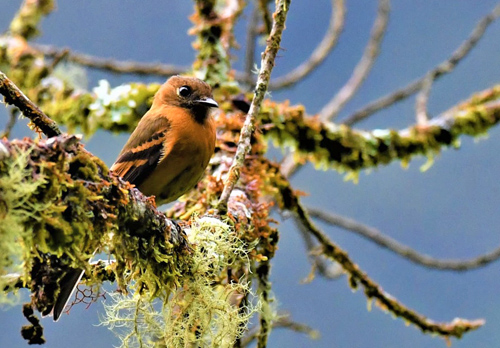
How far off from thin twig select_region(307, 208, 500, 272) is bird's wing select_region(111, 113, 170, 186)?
9.94ft

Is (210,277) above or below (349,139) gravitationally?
below

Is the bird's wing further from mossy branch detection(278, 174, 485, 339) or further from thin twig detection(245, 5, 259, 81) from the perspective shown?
thin twig detection(245, 5, 259, 81)

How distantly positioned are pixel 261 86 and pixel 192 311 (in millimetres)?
1057

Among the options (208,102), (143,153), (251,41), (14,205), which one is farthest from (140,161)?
(251,41)

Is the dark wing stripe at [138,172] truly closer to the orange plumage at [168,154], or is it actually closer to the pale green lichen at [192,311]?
the orange plumage at [168,154]

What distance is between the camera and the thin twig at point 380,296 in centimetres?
387

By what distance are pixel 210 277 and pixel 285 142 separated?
6.55 ft

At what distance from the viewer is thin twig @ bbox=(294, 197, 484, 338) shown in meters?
3.87

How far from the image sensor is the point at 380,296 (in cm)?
389

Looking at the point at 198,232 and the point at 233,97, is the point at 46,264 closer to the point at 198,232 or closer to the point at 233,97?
the point at 198,232

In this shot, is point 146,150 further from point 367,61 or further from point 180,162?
point 367,61

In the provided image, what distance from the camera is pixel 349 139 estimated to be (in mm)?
4430

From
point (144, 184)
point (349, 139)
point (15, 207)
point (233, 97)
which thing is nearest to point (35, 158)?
point (15, 207)

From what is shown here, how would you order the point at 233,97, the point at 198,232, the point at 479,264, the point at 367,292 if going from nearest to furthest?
the point at 198,232
the point at 367,292
the point at 233,97
the point at 479,264
